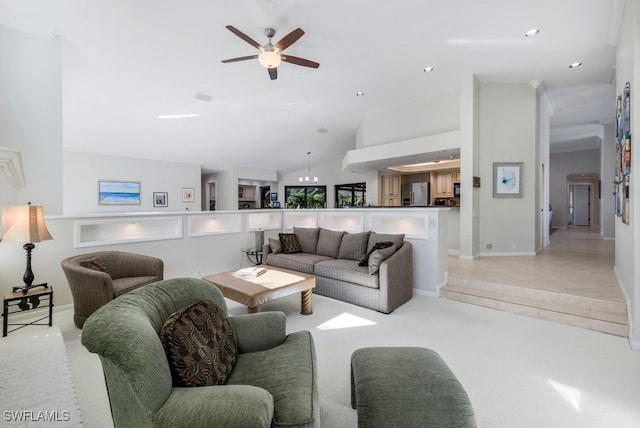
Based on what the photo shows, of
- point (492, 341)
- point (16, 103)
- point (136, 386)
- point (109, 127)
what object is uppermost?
point (109, 127)

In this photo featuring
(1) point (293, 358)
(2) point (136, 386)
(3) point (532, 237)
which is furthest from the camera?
(3) point (532, 237)

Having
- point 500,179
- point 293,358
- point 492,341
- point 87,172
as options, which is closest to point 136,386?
point 293,358

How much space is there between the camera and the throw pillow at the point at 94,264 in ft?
10.3

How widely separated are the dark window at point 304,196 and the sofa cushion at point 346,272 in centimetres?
755

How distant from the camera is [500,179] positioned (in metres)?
5.75

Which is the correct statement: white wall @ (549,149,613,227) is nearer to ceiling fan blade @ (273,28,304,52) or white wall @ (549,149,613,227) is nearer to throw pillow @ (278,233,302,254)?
throw pillow @ (278,233,302,254)

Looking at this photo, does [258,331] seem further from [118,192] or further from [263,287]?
[118,192]

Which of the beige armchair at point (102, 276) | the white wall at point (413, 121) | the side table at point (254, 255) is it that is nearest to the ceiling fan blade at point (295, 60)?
the beige armchair at point (102, 276)

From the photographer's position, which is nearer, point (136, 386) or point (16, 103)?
point (136, 386)

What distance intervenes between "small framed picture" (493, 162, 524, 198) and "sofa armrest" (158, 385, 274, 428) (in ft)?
20.0

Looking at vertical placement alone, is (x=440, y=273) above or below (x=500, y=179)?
below

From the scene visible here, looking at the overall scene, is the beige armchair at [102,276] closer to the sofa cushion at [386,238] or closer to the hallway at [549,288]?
the sofa cushion at [386,238]

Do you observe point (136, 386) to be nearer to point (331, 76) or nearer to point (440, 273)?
point (440, 273)

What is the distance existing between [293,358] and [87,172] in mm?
7993
